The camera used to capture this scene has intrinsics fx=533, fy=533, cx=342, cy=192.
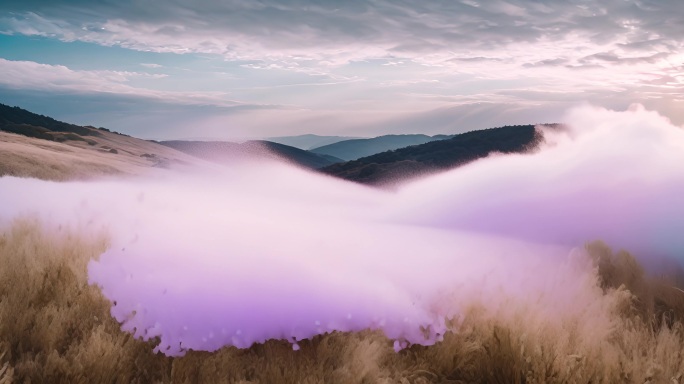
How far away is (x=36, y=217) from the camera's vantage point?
→ 30.5 feet

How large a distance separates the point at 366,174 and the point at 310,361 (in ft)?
397

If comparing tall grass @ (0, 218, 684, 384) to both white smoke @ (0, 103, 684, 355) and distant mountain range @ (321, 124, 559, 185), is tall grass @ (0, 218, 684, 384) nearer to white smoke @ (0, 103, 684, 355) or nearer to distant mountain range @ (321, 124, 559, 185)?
white smoke @ (0, 103, 684, 355)

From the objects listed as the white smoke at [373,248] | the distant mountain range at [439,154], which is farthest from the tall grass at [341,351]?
the distant mountain range at [439,154]

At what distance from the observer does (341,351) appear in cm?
516

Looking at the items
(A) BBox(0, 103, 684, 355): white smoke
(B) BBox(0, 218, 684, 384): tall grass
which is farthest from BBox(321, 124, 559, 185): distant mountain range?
(B) BBox(0, 218, 684, 384): tall grass

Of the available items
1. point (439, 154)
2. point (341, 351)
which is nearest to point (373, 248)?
point (341, 351)

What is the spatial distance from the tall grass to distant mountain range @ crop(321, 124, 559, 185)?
348 feet

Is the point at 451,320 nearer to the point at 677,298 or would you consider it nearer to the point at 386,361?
the point at 386,361

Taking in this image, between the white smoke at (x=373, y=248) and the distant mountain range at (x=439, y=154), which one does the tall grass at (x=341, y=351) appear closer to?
the white smoke at (x=373, y=248)

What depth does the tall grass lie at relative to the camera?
14.8ft

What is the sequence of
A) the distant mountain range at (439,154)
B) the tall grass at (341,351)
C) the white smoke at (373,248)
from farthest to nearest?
the distant mountain range at (439,154) < the white smoke at (373,248) < the tall grass at (341,351)

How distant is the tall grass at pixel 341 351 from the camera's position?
451 cm

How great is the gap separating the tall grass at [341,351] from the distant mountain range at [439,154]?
105938 millimetres

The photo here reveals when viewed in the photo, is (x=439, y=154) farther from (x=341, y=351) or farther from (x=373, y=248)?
(x=341, y=351)
